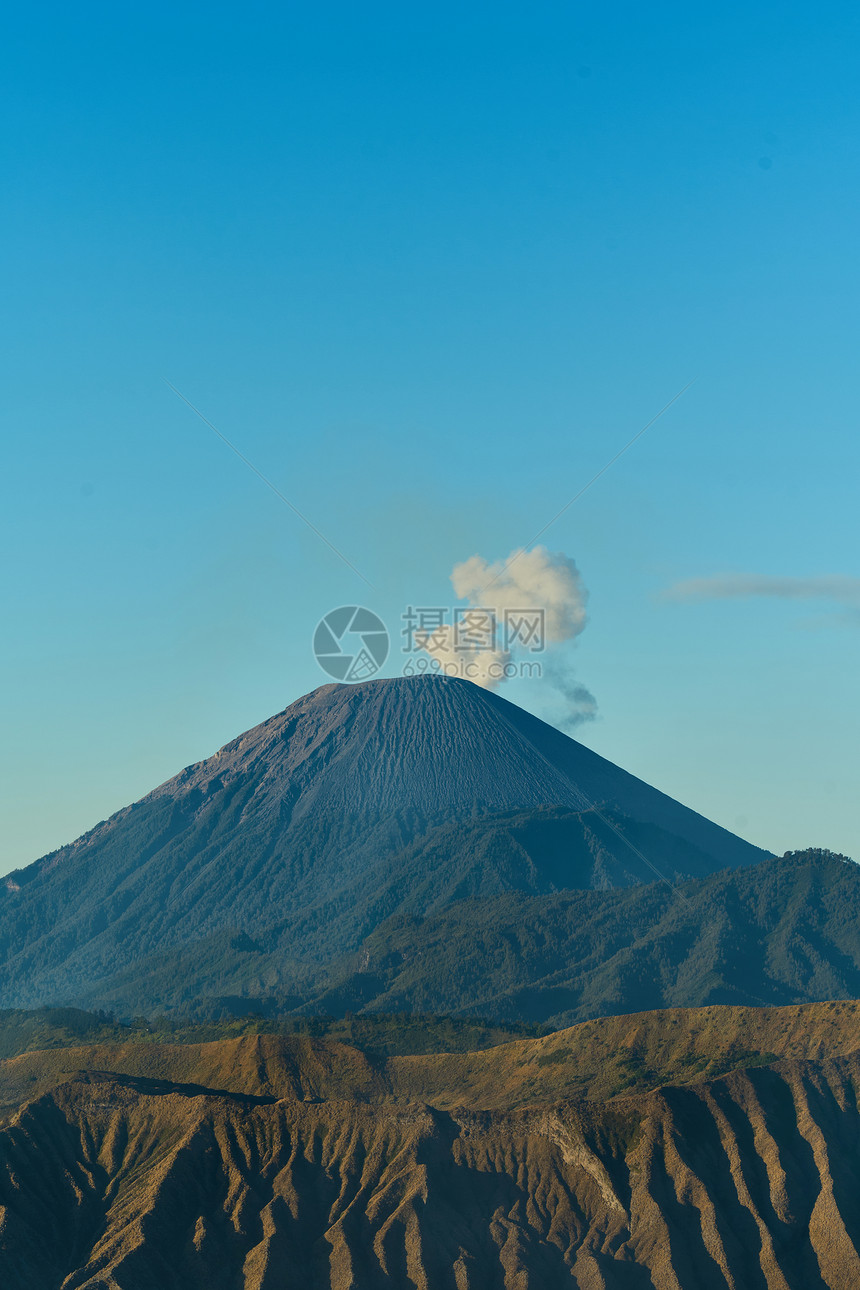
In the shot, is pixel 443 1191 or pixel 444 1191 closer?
pixel 443 1191

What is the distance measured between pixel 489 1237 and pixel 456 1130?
12.5 metres

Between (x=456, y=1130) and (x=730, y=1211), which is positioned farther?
(x=456, y=1130)

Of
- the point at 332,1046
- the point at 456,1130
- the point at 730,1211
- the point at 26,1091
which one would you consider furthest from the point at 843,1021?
the point at 26,1091

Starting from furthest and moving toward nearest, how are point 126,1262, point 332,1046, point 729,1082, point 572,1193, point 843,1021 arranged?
point 332,1046 < point 843,1021 < point 729,1082 < point 572,1193 < point 126,1262

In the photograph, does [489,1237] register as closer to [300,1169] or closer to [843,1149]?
[300,1169]

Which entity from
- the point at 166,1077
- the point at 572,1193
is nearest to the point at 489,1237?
the point at 572,1193

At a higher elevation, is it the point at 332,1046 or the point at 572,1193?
the point at 332,1046

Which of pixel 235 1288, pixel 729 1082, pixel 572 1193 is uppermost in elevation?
pixel 729 1082

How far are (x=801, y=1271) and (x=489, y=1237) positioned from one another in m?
26.9

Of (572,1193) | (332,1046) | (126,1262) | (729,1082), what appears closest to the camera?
(126,1262)

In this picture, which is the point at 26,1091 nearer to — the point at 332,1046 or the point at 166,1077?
the point at 166,1077

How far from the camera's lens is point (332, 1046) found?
179m

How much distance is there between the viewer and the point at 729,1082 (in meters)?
143

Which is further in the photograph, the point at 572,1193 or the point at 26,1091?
the point at 26,1091
